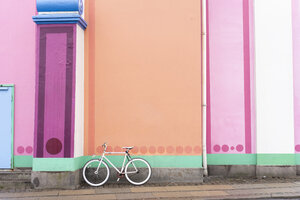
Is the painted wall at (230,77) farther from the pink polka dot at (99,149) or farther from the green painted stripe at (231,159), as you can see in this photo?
the pink polka dot at (99,149)

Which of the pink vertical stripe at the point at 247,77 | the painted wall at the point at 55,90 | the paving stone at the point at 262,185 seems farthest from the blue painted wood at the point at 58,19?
the paving stone at the point at 262,185

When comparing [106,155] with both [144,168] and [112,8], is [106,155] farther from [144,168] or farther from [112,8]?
[112,8]

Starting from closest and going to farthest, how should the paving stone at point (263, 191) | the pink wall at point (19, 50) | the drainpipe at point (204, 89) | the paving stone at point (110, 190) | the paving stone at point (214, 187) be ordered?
1. the paving stone at point (263, 191)
2. the paving stone at point (110, 190)
3. the paving stone at point (214, 187)
4. the pink wall at point (19, 50)
5. the drainpipe at point (204, 89)

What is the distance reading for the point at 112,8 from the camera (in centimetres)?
940

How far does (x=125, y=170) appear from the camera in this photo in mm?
8969

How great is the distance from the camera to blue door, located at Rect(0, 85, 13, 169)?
30.3ft

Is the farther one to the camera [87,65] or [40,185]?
[87,65]

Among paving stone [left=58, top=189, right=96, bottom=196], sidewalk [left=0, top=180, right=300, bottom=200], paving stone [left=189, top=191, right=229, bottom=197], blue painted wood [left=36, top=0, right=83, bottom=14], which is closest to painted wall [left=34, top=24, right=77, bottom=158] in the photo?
blue painted wood [left=36, top=0, right=83, bottom=14]

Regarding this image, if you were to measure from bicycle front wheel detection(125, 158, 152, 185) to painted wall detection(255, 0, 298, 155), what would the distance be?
3.10m

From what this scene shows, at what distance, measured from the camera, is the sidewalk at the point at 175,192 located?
775 centimetres

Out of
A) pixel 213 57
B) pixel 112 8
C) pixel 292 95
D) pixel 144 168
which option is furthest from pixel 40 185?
pixel 292 95

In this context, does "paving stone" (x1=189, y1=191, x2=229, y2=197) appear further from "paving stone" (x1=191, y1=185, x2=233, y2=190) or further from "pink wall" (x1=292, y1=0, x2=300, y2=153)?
"pink wall" (x1=292, y1=0, x2=300, y2=153)

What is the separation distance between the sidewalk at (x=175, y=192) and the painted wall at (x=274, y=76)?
1.38 meters

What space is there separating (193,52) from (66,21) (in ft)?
Answer: 10.5
